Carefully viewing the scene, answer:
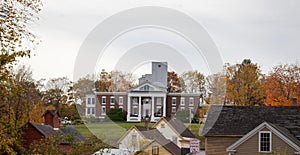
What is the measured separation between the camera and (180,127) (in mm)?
36094

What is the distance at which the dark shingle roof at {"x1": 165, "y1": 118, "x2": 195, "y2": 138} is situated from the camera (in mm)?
32528

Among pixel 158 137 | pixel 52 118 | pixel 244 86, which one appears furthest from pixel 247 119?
pixel 244 86

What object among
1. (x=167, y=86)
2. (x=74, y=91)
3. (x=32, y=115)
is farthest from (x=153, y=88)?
(x=32, y=115)

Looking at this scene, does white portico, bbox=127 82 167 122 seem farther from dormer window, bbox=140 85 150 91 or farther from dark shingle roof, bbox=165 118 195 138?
dark shingle roof, bbox=165 118 195 138

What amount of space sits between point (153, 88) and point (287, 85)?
103 ft

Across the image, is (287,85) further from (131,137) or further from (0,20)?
(0,20)

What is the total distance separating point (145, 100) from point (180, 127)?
17.5 feet

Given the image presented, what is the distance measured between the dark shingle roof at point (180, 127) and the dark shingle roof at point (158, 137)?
107 centimetres

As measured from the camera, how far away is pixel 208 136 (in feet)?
119

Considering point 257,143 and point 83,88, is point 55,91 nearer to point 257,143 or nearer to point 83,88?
point 257,143

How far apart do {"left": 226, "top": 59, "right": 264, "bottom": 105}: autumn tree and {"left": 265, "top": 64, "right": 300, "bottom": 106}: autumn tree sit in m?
2.15

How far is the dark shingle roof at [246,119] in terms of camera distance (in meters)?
36.1

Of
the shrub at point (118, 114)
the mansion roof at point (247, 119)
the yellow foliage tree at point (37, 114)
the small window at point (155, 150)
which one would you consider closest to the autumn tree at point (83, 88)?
the shrub at point (118, 114)

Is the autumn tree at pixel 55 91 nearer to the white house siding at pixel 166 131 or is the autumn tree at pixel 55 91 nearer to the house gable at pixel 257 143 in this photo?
the white house siding at pixel 166 131
